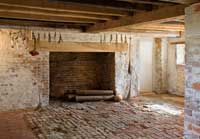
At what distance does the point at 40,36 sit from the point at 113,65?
7.82ft

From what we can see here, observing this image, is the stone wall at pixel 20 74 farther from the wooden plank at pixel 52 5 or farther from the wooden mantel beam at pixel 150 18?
the wooden plank at pixel 52 5

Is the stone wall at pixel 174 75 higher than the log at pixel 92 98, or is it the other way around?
the stone wall at pixel 174 75

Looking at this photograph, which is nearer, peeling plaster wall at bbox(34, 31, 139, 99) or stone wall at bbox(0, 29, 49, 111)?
stone wall at bbox(0, 29, 49, 111)

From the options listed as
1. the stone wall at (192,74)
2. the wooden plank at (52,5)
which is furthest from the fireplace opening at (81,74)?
the stone wall at (192,74)

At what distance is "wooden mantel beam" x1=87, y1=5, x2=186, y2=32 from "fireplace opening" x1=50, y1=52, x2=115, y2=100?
3.20m

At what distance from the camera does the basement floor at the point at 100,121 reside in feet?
15.2

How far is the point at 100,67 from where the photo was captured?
8.81 m

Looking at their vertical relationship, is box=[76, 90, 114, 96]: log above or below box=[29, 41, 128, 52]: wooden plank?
below

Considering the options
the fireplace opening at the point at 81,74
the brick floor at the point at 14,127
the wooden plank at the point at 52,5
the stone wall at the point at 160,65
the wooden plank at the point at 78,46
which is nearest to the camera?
the wooden plank at the point at 52,5

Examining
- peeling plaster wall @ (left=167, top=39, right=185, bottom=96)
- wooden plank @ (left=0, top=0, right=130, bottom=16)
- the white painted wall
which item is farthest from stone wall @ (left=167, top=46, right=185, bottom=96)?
wooden plank @ (left=0, top=0, right=130, bottom=16)

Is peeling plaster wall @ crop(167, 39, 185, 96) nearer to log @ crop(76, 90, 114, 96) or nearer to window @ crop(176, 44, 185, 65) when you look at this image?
window @ crop(176, 44, 185, 65)

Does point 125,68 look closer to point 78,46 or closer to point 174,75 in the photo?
point 78,46

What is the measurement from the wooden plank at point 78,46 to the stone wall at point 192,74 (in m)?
4.49

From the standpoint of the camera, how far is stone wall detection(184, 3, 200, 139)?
2941 millimetres
